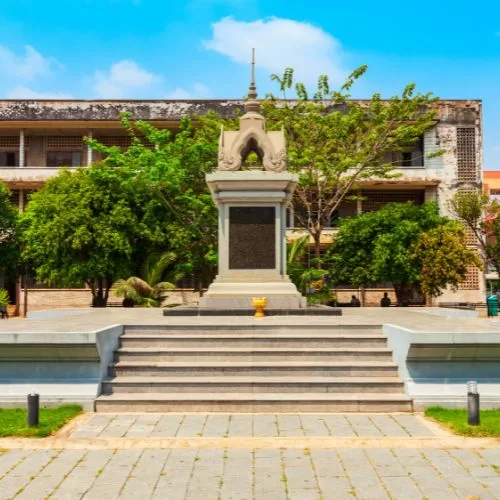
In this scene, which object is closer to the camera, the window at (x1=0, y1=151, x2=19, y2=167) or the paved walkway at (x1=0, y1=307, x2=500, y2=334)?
the paved walkway at (x1=0, y1=307, x2=500, y2=334)

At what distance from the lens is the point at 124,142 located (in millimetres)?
37094

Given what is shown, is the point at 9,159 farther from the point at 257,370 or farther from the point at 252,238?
the point at 257,370

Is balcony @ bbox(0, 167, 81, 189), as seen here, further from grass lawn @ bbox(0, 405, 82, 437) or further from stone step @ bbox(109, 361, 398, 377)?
grass lawn @ bbox(0, 405, 82, 437)

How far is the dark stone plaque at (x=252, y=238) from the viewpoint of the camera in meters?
13.8

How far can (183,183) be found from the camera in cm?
2377

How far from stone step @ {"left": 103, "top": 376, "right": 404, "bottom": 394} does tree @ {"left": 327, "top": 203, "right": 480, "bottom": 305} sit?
18783 mm

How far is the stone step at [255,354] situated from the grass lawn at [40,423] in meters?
1.35

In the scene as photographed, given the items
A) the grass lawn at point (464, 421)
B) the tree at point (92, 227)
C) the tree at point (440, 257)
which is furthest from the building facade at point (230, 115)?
the grass lawn at point (464, 421)

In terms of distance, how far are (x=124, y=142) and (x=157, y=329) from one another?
95.6 ft

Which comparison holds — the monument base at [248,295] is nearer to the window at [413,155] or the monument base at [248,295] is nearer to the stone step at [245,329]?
the stone step at [245,329]

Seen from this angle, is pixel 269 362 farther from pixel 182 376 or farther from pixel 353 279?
pixel 353 279

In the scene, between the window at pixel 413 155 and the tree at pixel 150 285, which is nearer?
the tree at pixel 150 285

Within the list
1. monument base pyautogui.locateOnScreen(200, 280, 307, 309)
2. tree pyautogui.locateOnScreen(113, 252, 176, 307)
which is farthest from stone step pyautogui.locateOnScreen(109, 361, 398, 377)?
tree pyautogui.locateOnScreen(113, 252, 176, 307)

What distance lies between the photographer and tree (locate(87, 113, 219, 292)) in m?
22.9
